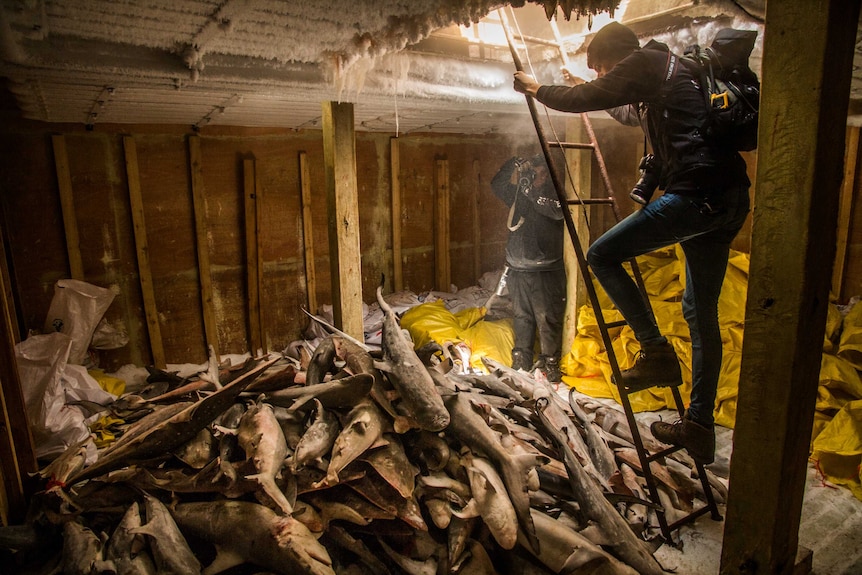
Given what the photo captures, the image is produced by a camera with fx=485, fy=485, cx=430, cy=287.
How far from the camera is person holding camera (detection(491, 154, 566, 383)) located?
5.05 meters

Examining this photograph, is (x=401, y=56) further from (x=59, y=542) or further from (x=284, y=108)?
(x=59, y=542)

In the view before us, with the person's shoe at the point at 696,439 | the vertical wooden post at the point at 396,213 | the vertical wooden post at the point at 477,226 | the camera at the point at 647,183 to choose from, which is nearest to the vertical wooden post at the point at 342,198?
the camera at the point at 647,183

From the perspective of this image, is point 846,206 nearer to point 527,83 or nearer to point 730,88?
point 730,88

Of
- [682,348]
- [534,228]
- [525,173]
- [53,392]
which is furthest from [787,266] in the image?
[53,392]

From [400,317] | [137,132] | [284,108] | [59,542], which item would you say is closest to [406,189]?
[400,317]

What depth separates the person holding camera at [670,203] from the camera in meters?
2.16

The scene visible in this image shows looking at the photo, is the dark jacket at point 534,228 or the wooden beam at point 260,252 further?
the wooden beam at point 260,252

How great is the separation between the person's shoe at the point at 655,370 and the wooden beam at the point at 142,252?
4.49m

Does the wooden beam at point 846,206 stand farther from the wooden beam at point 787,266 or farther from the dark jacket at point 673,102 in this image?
the wooden beam at point 787,266

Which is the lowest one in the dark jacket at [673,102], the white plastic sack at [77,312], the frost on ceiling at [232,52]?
the white plastic sack at [77,312]

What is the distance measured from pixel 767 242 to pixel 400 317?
4.58m

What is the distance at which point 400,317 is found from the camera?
223 inches

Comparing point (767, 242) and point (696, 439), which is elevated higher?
point (767, 242)

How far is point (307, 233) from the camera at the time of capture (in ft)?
18.8
